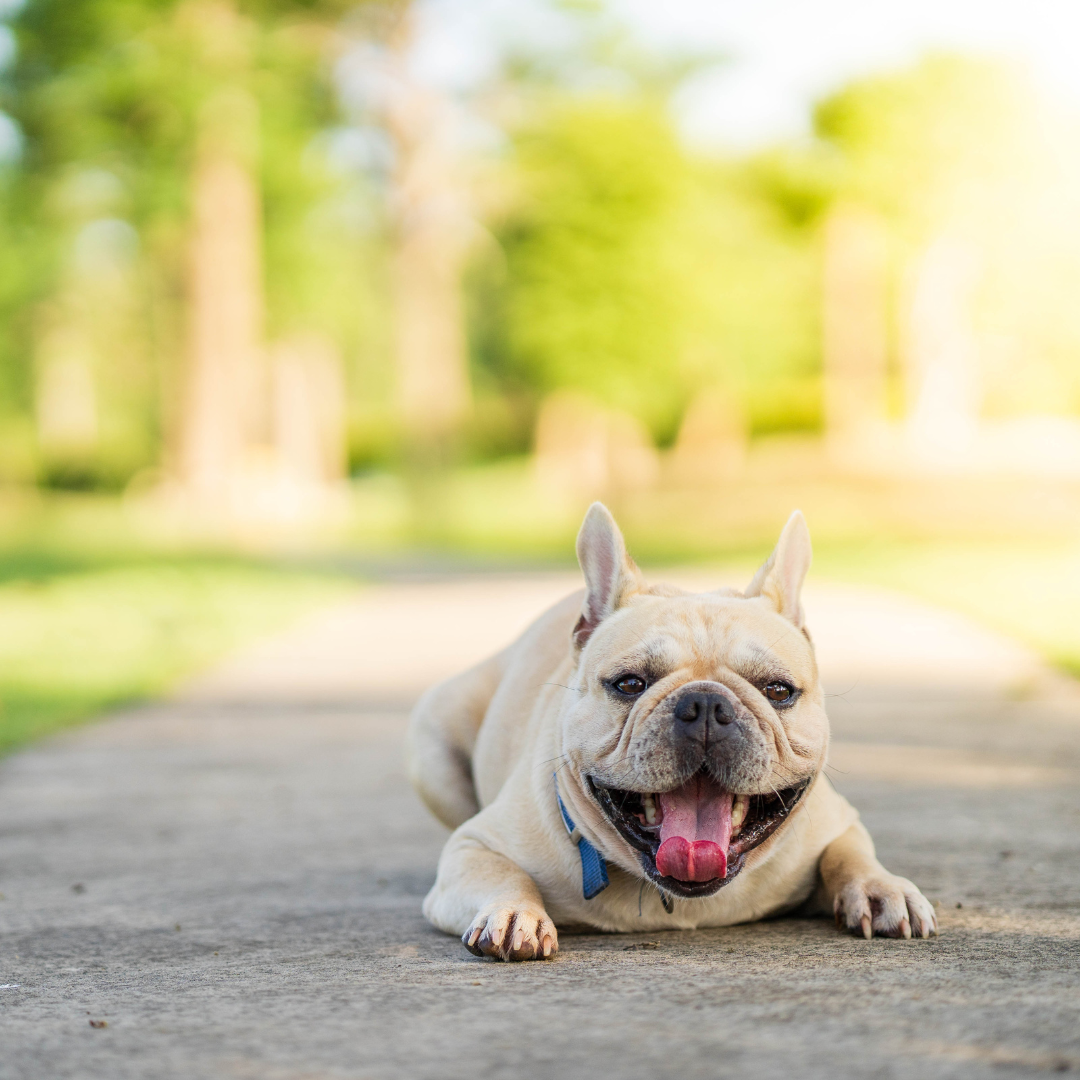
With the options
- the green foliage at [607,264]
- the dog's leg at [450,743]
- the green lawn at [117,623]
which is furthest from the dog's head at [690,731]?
the green foliage at [607,264]

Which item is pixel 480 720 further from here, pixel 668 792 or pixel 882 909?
pixel 882 909

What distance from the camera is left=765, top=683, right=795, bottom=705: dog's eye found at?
127 inches

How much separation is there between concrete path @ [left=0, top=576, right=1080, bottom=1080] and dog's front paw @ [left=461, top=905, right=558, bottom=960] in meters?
0.07

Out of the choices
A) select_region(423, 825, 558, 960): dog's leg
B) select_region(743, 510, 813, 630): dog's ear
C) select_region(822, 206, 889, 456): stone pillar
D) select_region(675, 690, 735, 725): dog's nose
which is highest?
select_region(822, 206, 889, 456): stone pillar

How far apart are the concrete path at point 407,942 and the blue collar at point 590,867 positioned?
129 mm

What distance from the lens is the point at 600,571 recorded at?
3.52 metres

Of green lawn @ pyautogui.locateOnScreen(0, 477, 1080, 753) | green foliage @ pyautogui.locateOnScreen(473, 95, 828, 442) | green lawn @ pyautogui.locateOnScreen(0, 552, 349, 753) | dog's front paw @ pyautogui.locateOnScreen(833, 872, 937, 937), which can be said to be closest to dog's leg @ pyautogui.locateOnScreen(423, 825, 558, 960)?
dog's front paw @ pyautogui.locateOnScreen(833, 872, 937, 937)

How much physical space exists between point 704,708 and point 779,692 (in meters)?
0.31

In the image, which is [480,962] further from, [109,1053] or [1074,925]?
[1074,925]

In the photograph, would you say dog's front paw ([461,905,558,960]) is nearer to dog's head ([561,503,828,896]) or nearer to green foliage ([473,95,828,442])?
dog's head ([561,503,828,896])

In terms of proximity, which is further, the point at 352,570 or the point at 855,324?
the point at 855,324

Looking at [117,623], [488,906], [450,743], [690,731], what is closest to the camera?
[690,731]

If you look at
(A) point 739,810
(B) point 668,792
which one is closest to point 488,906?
(B) point 668,792

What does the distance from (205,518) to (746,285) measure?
1487 centimetres
